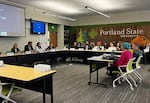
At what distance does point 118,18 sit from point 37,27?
513cm

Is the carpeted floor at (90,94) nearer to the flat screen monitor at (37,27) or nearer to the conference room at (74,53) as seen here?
the conference room at (74,53)

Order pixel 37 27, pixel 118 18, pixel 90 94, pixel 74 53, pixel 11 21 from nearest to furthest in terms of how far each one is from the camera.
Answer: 1. pixel 90 94
2. pixel 11 21
3. pixel 74 53
4. pixel 37 27
5. pixel 118 18

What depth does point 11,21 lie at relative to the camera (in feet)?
22.1

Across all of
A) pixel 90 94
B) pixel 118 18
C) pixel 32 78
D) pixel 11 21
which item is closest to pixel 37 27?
pixel 11 21

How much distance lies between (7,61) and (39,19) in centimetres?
399

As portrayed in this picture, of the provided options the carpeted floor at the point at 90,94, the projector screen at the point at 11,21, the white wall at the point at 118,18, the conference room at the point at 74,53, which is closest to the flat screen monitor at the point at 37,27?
the conference room at the point at 74,53

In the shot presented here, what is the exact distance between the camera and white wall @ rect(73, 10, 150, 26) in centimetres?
917

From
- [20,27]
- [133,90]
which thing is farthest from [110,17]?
[133,90]

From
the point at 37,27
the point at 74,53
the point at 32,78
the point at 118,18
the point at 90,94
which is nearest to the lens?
the point at 32,78

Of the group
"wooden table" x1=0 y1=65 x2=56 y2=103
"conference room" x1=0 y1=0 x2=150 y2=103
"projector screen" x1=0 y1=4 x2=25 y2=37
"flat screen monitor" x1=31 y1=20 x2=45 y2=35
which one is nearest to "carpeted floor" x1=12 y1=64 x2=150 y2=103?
"conference room" x1=0 y1=0 x2=150 y2=103

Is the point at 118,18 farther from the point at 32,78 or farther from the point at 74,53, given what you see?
the point at 32,78

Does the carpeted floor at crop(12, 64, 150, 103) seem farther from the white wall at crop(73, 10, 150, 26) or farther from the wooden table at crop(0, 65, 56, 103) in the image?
the white wall at crop(73, 10, 150, 26)

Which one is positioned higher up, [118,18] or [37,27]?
[118,18]

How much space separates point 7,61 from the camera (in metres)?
5.14
